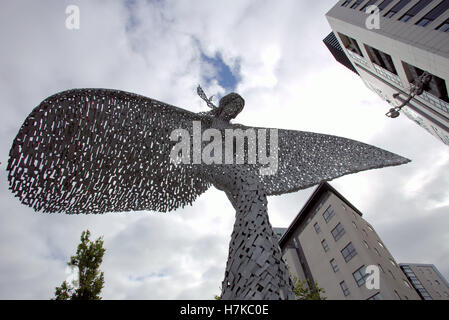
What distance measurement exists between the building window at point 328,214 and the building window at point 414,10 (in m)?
12.1

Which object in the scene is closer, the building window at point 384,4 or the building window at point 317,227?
the building window at point 384,4

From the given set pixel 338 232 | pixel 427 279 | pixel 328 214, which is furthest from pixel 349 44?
pixel 427 279

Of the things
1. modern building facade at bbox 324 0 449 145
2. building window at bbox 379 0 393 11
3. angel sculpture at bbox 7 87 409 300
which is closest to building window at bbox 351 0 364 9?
modern building facade at bbox 324 0 449 145

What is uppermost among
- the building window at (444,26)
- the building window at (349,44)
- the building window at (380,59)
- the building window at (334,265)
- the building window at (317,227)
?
the building window at (349,44)

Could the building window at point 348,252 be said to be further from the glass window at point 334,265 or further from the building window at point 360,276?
the glass window at point 334,265

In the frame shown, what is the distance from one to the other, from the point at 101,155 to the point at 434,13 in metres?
16.0

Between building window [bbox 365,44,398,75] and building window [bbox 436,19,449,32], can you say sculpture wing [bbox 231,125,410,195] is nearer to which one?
building window [bbox 436,19,449,32]

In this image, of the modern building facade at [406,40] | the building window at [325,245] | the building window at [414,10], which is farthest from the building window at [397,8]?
the building window at [325,245]

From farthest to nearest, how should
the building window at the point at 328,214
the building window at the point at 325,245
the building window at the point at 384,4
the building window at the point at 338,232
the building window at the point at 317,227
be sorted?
the building window at the point at 317,227 → the building window at the point at 328,214 → the building window at the point at 325,245 → the building window at the point at 338,232 → the building window at the point at 384,4

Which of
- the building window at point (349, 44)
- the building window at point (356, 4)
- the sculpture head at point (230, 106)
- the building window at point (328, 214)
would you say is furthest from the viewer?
the building window at point (349, 44)

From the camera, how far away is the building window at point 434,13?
38.6ft

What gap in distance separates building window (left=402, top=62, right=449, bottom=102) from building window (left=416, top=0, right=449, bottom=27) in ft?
8.42

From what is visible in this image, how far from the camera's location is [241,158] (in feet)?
16.8
